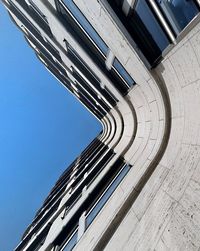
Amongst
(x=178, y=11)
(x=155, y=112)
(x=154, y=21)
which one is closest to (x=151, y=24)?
(x=154, y=21)

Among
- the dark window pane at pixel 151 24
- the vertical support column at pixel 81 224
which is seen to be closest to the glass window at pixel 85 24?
the dark window pane at pixel 151 24

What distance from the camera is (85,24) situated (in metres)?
9.89

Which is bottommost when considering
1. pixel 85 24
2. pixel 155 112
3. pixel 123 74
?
pixel 155 112

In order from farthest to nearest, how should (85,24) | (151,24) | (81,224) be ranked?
(81,224), (85,24), (151,24)

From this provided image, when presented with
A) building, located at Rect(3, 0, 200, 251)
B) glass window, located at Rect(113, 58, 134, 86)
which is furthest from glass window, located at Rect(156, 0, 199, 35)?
glass window, located at Rect(113, 58, 134, 86)

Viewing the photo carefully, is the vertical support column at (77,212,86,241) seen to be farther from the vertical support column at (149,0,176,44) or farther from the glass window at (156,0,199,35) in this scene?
the glass window at (156,0,199,35)

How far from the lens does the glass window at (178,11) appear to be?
19.0ft

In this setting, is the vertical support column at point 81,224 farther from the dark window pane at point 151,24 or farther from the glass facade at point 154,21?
the dark window pane at point 151,24

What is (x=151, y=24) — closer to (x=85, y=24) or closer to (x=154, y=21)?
(x=154, y=21)

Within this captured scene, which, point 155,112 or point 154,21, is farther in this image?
point 155,112

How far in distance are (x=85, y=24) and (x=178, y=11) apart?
15.0 ft

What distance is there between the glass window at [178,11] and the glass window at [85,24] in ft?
12.1

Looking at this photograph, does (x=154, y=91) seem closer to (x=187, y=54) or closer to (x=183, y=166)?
(x=187, y=54)

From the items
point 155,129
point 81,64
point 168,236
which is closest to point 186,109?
point 155,129
